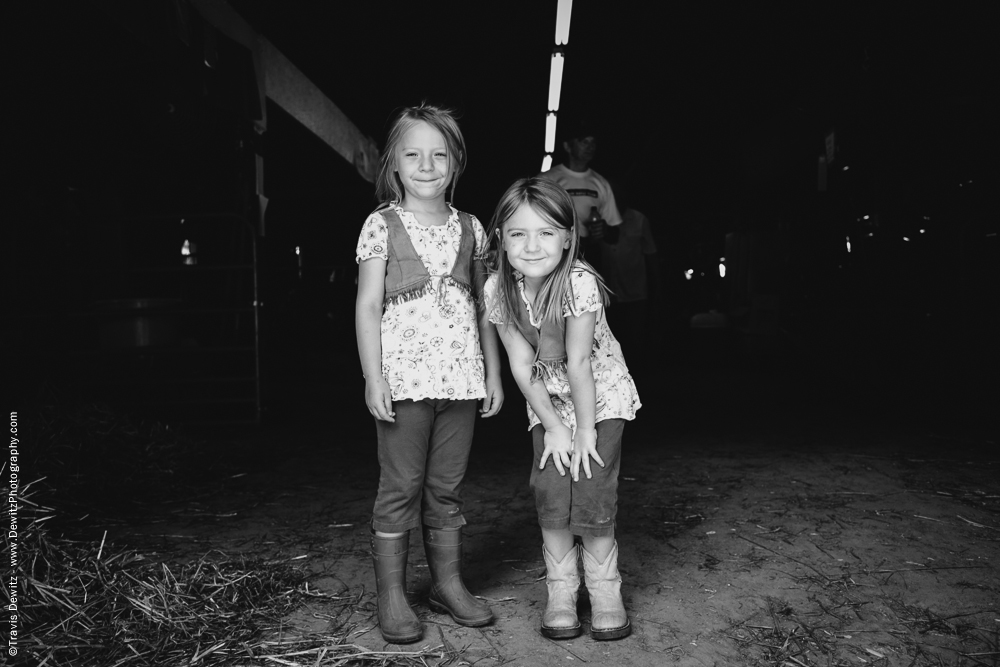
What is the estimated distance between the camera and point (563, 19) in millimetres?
6457

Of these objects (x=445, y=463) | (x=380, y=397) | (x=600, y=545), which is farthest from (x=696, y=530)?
(x=380, y=397)

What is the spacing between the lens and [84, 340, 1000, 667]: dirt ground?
1708 mm

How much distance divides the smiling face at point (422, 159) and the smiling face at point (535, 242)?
21 cm

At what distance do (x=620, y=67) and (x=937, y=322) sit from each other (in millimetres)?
4733

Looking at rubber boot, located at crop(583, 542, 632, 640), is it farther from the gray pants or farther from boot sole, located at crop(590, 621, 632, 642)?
the gray pants

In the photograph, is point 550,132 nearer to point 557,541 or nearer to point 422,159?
point 422,159

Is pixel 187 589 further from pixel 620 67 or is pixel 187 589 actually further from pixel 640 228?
pixel 620 67

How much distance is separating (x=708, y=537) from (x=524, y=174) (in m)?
4.82

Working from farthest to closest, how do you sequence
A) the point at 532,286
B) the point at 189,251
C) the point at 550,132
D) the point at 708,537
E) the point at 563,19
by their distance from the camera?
the point at 550,132 → the point at 189,251 → the point at 563,19 → the point at 708,537 → the point at 532,286

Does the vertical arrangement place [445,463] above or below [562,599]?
above

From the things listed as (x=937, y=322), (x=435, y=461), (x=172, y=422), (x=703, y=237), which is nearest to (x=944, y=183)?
(x=937, y=322)

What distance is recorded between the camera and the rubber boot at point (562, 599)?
173 cm

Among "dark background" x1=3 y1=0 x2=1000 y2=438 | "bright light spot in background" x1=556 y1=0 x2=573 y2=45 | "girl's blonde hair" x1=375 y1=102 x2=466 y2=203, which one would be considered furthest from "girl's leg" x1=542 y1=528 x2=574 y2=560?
Answer: "bright light spot in background" x1=556 y1=0 x2=573 y2=45

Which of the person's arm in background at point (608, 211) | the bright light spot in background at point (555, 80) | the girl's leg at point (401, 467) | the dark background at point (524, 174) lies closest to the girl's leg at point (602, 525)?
the girl's leg at point (401, 467)
